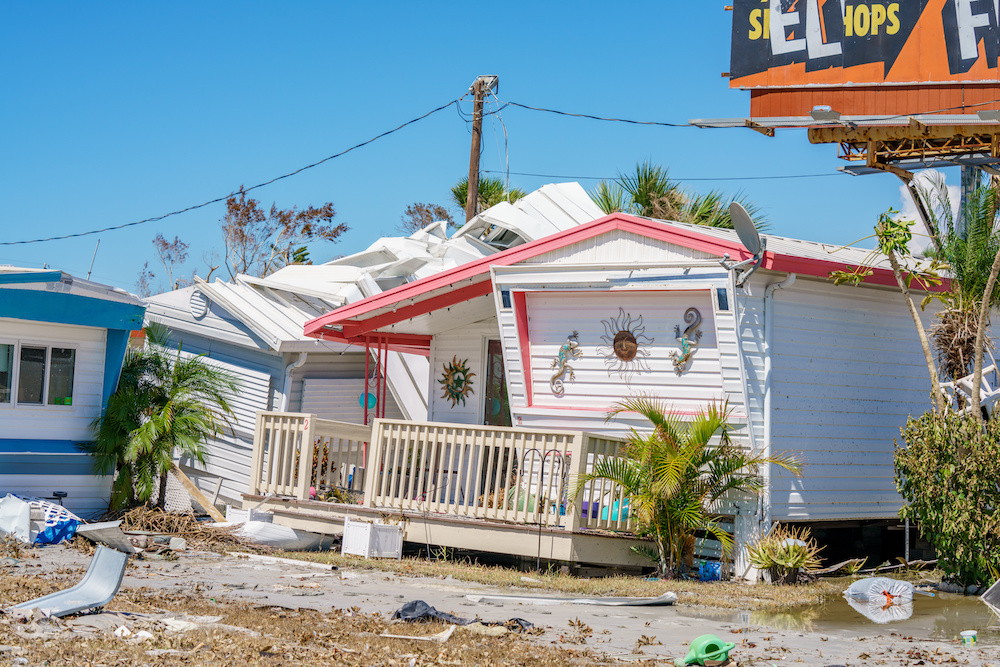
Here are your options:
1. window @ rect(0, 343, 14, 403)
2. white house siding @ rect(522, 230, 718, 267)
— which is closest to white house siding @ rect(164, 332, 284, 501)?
window @ rect(0, 343, 14, 403)

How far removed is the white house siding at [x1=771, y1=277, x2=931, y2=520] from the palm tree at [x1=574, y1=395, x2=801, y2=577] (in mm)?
567

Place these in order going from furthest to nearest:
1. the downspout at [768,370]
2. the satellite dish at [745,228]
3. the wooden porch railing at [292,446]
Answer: the wooden porch railing at [292,446], the downspout at [768,370], the satellite dish at [745,228]

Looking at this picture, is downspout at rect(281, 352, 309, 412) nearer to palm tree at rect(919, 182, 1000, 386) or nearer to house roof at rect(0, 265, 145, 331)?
house roof at rect(0, 265, 145, 331)

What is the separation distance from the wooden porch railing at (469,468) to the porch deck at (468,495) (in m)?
0.01

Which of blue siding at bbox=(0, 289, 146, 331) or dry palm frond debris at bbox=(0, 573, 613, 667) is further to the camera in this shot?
blue siding at bbox=(0, 289, 146, 331)

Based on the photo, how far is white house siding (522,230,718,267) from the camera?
11352mm

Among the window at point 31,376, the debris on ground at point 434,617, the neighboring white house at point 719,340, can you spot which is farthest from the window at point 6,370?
the debris on ground at point 434,617

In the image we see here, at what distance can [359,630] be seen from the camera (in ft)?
23.2

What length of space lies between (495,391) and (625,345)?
319 centimetres

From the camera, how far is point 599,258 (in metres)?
11.9

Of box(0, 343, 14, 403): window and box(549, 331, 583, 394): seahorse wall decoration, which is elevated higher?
box(549, 331, 583, 394): seahorse wall decoration

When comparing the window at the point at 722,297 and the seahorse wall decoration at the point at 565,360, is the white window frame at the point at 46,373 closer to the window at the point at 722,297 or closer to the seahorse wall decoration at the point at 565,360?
the seahorse wall decoration at the point at 565,360

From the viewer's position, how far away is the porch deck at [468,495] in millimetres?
10711

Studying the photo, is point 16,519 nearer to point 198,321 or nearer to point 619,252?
point 198,321
